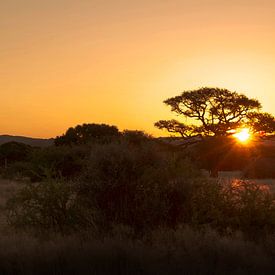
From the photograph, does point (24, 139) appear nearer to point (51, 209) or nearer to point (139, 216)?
point (51, 209)

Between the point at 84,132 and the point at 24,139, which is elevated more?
the point at 24,139

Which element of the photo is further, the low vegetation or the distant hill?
the distant hill

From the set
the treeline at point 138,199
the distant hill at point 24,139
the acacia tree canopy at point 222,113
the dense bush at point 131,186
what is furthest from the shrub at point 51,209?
the distant hill at point 24,139

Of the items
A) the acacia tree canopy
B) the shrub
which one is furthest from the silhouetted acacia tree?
the shrub

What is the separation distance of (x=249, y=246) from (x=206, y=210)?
1894 mm

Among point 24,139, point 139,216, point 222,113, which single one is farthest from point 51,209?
point 24,139

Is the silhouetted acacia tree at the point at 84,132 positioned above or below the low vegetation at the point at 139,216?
above

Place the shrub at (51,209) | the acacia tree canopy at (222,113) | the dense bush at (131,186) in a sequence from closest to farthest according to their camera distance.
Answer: the dense bush at (131,186), the shrub at (51,209), the acacia tree canopy at (222,113)

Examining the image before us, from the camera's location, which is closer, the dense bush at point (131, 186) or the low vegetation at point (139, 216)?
the low vegetation at point (139, 216)

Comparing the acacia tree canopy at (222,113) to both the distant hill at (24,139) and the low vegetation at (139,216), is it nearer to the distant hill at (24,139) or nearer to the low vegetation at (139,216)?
the low vegetation at (139,216)

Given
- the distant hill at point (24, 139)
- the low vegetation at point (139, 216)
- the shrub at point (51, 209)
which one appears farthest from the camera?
the distant hill at point (24, 139)

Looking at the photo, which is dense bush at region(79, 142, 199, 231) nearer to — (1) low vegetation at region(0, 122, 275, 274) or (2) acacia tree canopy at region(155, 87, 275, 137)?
(1) low vegetation at region(0, 122, 275, 274)

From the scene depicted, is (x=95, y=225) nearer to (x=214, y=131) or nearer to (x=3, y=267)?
(x=3, y=267)

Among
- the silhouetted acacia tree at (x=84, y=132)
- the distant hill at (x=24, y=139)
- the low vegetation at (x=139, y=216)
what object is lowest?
the low vegetation at (x=139, y=216)
